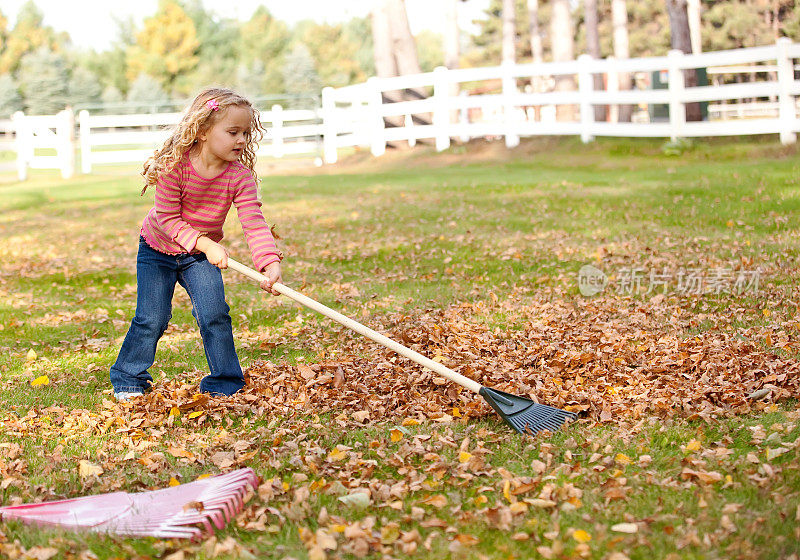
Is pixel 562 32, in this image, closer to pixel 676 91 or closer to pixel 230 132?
pixel 676 91

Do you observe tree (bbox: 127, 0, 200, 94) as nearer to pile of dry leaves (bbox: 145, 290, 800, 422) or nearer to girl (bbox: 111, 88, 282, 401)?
pile of dry leaves (bbox: 145, 290, 800, 422)

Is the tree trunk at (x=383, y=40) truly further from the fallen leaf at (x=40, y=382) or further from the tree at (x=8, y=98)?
the tree at (x=8, y=98)

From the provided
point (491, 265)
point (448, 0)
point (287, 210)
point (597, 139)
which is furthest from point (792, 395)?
point (448, 0)

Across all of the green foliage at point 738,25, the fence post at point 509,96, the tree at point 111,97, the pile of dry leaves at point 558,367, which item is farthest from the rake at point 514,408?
the tree at point 111,97

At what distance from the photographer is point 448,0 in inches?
1094

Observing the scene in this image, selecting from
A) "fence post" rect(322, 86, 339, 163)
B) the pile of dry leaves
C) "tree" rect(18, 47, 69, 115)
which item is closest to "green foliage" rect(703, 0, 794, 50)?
"fence post" rect(322, 86, 339, 163)

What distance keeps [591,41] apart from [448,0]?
485 cm

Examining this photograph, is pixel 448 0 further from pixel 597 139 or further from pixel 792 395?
pixel 792 395

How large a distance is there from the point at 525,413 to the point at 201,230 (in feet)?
6.59

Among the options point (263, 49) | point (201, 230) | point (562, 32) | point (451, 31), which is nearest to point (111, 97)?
point (263, 49)

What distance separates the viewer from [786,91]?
49.0ft

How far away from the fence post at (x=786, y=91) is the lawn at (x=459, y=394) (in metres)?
4.21

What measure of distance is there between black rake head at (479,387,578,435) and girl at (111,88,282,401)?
1314 millimetres

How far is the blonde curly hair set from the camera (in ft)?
16.0
